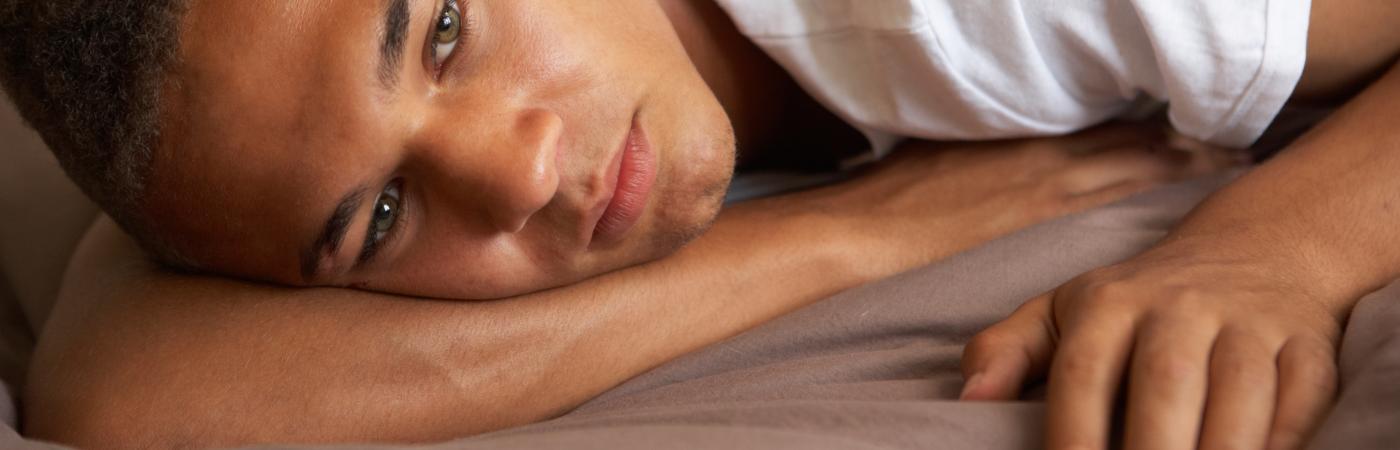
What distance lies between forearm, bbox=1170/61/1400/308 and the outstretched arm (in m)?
0.22

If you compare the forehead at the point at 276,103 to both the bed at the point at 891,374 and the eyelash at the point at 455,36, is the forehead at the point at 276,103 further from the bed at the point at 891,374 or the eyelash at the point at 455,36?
the bed at the point at 891,374

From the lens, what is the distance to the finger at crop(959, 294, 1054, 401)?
2.55ft

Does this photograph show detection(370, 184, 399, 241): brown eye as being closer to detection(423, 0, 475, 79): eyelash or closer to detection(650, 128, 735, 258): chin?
detection(423, 0, 475, 79): eyelash

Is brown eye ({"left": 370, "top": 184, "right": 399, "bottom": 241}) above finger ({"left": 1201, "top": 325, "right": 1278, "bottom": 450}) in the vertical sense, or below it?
below

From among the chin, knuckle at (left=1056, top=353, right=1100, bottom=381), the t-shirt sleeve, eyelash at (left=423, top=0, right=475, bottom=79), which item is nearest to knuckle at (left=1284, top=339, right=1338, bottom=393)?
knuckle at (left=1056, top=353, right=1100, bottom=381)

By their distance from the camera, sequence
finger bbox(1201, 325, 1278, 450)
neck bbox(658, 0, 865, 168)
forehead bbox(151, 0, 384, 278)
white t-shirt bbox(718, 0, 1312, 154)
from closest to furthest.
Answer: finger bbox(1201, 325, 1278, 450) → forehead bbox(151, 0, 384, 278) → white t-shirt bbox(718, 0, 1312, 154) → neck bbox(658, 0, 865, 168)

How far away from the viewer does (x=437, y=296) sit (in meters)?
1.04

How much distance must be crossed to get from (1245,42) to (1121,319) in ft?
1.20

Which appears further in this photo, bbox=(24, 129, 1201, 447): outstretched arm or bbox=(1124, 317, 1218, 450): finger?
bbox=(24, 129, 1201, 447): outstretched arm

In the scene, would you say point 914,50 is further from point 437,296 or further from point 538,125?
point 437,296

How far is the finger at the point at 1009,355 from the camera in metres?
0.78

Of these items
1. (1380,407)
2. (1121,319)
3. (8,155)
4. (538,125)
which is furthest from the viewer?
(8,155)

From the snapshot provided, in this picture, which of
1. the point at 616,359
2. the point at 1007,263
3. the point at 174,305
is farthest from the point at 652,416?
the point at 174,305

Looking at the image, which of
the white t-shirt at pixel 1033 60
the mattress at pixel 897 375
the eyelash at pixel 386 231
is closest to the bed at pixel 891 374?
the mattress at pixel 897 375
